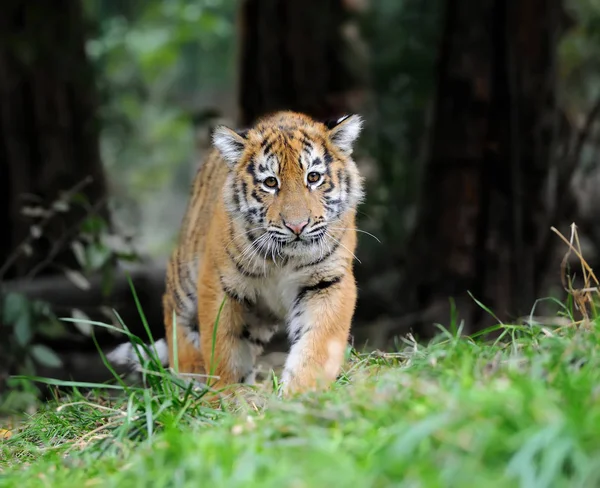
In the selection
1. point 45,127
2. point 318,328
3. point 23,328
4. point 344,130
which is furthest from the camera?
point 45,127

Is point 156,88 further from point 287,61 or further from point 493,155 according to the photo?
point 493,155

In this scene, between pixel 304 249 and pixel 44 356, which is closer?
pixel 304 249

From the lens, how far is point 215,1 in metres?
13.7

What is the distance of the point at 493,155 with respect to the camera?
305 inches

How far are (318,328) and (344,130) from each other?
113 centimetres

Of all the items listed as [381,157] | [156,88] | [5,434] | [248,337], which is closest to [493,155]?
Answer: [381,157]

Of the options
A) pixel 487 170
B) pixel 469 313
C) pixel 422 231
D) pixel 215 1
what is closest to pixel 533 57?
pixel 487 170

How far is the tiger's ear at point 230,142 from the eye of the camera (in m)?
4.78

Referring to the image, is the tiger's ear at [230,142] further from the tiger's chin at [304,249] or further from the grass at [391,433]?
the grass at [391,433]

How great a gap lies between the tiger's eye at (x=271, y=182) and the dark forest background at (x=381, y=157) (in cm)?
208

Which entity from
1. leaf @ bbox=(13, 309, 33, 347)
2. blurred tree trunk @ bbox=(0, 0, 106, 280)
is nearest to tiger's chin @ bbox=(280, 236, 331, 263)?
leaf @ bbox=(13, 309, 33, 347)

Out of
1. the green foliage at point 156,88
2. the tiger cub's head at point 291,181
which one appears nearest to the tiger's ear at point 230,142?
the tiger cub's head at point 291,181

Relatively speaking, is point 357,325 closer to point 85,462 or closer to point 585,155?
point 585,155

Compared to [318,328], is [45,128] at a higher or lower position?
higher
